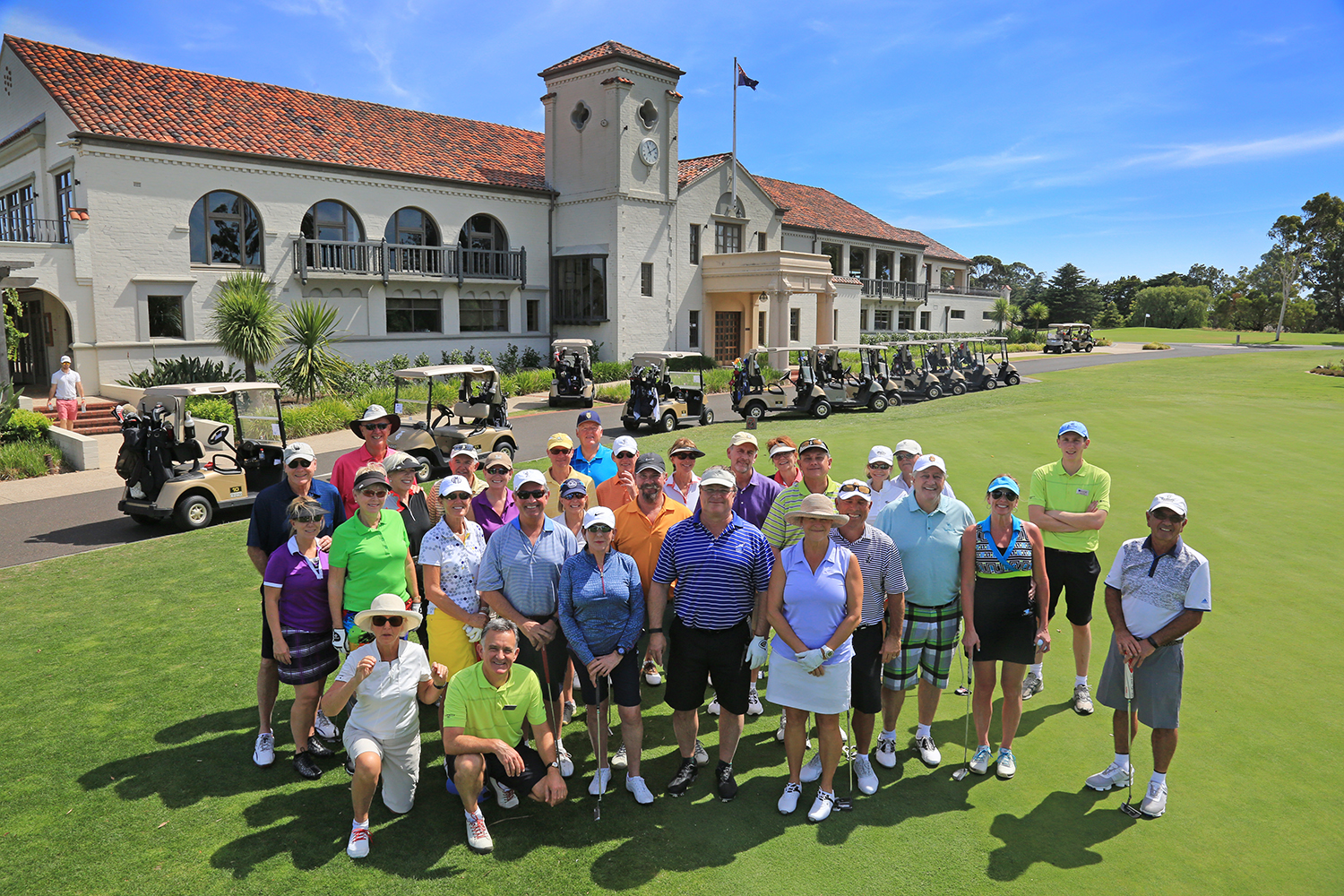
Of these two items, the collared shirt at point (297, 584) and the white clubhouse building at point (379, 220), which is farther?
the white clubhouse building at point (379, 220)

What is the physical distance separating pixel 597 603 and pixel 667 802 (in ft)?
4.53

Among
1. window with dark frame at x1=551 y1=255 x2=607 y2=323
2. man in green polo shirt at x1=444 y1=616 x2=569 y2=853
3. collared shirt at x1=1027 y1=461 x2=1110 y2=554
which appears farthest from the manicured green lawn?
man in green polo shirt at x1=444 y1=616 x2=569 y2=853

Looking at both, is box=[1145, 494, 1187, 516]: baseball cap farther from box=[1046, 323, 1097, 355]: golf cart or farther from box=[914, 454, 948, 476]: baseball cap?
box=[1046, 323, 1097, 355]: golf cart

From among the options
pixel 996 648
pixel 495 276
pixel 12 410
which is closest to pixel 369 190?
pixel 495 276

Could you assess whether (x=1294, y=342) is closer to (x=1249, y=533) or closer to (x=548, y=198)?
(x=548, y=198)

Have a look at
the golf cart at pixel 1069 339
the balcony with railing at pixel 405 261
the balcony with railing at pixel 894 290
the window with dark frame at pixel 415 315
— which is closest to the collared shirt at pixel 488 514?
the balcony with railing at pixel 405 261

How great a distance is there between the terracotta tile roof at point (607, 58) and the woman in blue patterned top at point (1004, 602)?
3222 cm

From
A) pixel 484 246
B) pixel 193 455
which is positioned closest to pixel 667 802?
pixel 193 455

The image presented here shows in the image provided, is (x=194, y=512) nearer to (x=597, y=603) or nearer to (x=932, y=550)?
(x=597, y=603)

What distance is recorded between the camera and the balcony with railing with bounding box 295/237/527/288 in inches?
1110

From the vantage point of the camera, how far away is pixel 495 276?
3356 cm

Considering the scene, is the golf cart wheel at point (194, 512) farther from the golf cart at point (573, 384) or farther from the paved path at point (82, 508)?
the golf cart at point (573, 384)

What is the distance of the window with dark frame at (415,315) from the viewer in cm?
3114

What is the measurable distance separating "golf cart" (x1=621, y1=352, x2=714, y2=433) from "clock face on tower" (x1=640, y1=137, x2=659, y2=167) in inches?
607
